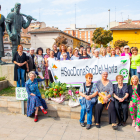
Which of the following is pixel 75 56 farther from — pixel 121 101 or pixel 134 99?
pixel 134 99

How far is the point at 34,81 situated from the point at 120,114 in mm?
2536

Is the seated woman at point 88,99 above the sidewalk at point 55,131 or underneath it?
above

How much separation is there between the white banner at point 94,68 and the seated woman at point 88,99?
118 cm

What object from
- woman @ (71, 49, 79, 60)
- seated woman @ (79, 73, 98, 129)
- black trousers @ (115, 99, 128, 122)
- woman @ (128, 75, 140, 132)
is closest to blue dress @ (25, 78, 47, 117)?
seated woman @ (79, 73, 98, 129)

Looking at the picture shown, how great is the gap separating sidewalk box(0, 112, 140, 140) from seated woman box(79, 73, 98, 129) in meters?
0.25

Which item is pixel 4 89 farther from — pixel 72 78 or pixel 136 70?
pixel 136 70

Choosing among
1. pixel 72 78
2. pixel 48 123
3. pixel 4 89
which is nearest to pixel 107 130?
pixel 48 123

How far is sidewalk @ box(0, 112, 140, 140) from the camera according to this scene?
3711mm

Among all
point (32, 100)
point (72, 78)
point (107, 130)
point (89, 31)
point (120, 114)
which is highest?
point (89, 31)

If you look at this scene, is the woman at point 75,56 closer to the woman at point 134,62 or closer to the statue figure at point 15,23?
the woman at point 134,62

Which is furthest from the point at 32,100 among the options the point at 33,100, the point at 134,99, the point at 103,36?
the point at 103,36

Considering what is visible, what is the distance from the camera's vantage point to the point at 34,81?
4.70m

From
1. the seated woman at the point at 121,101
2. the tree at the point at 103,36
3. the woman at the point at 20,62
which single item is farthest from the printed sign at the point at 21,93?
the tree at the point at 103,36

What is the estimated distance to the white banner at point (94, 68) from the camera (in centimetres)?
553
